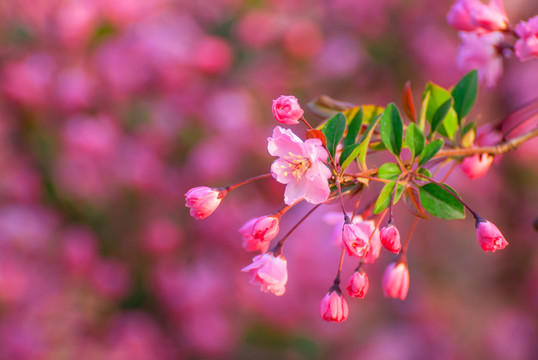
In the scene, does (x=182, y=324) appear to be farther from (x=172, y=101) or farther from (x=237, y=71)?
(x=237, y=71)

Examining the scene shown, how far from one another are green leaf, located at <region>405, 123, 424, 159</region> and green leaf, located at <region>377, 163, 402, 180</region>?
33 mm

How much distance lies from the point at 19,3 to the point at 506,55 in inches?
71.3

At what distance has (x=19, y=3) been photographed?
1808 mm

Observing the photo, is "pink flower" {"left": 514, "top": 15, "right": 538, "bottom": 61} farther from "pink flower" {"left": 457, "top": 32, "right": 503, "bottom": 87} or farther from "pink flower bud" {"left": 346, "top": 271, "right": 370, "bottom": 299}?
"pink flower bud" {"left": 346, "top": 271, "right": 370, "bottom": 299}

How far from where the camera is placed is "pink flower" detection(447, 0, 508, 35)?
2.10 ft

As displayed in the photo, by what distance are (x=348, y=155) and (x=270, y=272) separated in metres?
0.18

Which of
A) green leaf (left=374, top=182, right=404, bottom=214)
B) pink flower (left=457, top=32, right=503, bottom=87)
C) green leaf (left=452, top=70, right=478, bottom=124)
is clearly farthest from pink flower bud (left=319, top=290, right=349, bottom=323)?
pink flower (left=457, top=32, right=503, bottom=87)

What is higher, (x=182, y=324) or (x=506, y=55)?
(x=506, y=55)

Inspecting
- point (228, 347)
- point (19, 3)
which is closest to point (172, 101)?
point (19, 3)

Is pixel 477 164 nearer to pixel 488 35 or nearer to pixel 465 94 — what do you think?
pixel 465 94

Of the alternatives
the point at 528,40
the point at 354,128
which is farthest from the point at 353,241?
the point at 528,40

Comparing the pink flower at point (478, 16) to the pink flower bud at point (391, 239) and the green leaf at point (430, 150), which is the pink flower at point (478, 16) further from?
the pink flower bud at point (391, 239)

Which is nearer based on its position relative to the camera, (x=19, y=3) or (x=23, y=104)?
(x=23, y=104)

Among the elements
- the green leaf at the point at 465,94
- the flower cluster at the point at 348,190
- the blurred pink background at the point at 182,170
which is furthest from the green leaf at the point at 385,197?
the blurred pink background at the point at 182,170
